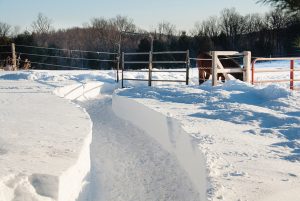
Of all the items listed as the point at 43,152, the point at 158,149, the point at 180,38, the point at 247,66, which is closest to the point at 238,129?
the point at 158,149

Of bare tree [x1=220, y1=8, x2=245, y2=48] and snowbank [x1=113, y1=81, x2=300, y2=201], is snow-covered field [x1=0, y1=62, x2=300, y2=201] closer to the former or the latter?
snowbank [x1=113, y1=81, x2=300, y2=201]

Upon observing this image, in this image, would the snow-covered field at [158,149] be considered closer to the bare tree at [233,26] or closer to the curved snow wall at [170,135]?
the curved snow wall at [170,135]

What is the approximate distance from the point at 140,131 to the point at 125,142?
24.5 inches

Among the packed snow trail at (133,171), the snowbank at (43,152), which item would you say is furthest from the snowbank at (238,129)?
the snowbank at (43,152)

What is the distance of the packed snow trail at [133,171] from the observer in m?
4.19

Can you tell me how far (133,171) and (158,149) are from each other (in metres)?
0.93

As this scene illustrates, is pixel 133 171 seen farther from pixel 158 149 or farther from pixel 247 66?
pixel 247 66

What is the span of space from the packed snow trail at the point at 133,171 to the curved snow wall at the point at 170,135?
0.09 m

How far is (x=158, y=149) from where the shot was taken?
5832 millimetres

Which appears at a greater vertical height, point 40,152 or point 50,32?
point 50,32

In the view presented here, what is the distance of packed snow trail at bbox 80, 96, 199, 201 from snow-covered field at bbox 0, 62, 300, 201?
12 mm

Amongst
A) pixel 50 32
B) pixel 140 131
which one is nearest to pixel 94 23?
pixel 50 32

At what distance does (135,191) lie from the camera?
14.1ft

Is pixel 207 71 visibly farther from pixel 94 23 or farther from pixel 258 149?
pixel 94 23
